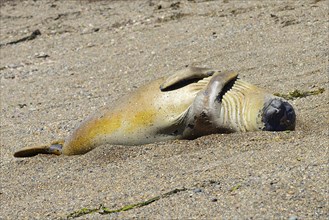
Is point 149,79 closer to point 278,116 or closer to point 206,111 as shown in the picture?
point 206,111

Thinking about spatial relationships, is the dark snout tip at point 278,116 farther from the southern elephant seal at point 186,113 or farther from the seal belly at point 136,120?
the seal belly at point 136,120

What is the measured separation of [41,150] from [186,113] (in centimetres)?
114

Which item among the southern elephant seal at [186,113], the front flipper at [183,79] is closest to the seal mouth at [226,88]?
the southern elephant seal at [186,113]

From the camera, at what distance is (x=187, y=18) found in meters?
9.20

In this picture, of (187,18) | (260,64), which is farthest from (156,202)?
(187,18)

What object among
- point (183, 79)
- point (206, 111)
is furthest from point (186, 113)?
point (183, 79)

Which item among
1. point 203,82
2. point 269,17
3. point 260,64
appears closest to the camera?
point 203,82

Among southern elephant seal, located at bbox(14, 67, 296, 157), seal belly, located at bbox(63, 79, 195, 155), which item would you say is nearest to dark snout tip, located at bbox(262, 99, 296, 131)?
southern elephant seal, located at bbox(14, 67, 296, 157)

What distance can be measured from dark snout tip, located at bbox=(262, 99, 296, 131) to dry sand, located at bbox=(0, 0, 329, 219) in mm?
79

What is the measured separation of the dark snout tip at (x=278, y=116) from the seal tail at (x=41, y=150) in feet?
4.87

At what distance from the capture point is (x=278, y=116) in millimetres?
5035

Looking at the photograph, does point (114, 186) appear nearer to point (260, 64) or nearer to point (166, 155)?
point (166, 155)

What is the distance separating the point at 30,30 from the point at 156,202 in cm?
639

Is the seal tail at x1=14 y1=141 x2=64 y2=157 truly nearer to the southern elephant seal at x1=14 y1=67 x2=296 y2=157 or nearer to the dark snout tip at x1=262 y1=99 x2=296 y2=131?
the southern elephant seal at x1=14 y1=67 x2=296 y2=157
